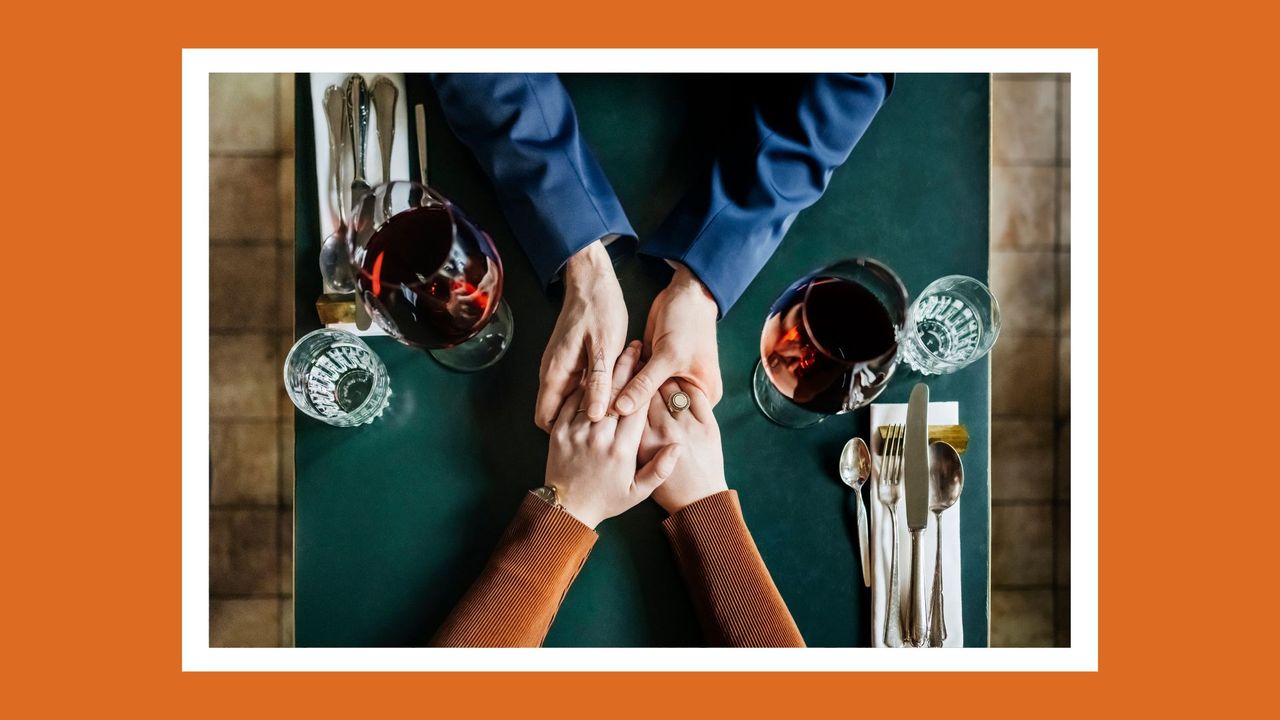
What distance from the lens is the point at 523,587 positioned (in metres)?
0.54

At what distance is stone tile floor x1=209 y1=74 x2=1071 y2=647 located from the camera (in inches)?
23.3

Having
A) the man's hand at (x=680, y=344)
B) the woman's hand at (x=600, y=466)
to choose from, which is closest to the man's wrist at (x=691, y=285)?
the man's hand at (x=680, y=344)

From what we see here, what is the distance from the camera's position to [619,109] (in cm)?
59

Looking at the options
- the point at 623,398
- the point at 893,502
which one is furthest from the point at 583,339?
the point at 893,502

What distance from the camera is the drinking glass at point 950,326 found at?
0.56m

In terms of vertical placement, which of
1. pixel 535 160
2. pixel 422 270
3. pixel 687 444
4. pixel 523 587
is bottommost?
pixel 523 587

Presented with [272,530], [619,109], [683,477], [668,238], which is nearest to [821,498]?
[683,477]

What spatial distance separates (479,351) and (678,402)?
17 centimetres

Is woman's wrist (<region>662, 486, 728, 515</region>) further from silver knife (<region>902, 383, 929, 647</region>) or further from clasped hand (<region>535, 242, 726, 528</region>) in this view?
silver knife (<region>902, 383, 929, 647</region>)

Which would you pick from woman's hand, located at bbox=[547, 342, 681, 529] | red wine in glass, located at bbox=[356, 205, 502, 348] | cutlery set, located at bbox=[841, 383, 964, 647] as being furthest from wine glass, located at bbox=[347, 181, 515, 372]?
cutlery set, located at bbox=[841, 383, 964, 647]

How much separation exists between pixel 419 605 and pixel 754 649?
28 centimetres

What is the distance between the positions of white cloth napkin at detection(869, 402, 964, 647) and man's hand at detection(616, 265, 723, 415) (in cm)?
Answer: 15

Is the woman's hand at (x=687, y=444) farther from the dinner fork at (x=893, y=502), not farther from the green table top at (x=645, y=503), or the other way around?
the dinner fork at (x=893, y=502)

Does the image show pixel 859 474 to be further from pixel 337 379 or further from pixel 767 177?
pixel 337 379
